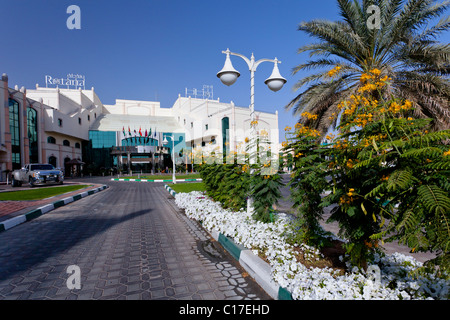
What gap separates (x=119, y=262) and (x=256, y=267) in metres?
2.25

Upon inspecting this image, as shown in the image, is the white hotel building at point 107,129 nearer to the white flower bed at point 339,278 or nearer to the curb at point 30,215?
the curb at point 30,215

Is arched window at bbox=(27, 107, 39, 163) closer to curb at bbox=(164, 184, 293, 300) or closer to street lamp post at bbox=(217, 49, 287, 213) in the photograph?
street lamp post at bbox=(217, 49, 287, 213)

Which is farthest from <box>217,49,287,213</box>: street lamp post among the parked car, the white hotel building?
the white hotel building

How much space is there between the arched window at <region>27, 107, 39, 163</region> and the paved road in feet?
105

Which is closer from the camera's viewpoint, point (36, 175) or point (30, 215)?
point (30, 215)

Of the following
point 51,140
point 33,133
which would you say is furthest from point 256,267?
point 51,140

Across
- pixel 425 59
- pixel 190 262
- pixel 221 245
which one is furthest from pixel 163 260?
pixel 425 59

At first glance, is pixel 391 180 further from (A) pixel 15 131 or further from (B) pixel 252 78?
(A) pixel 15 131

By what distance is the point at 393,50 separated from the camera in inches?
315

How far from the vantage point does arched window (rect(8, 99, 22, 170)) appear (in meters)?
26.3

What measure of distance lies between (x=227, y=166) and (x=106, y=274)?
4.25 meters

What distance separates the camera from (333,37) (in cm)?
820

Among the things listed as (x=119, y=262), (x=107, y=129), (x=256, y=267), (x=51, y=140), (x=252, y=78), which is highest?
(x=107, y=129)
